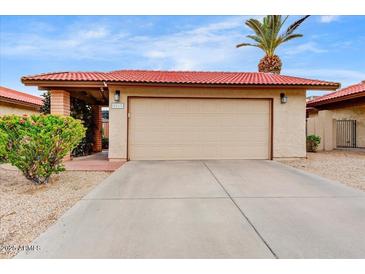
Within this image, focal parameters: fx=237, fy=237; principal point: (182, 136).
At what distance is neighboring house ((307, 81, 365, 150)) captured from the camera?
43.4 ft

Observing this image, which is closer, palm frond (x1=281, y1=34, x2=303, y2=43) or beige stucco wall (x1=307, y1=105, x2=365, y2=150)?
beige stucco wall (x1=307, y1=105, x2=365, y2=150)

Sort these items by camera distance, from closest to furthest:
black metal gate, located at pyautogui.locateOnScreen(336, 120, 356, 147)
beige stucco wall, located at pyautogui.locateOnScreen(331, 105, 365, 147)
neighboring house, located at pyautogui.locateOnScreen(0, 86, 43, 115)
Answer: neighboring house, located at pyautogui.locateOnScreen(0, 86, 43, 115) < beige stucco wall, located at pyautogui.locateOnScreen(331, 105, 365, 147) < black metal gate, located at pyautogui.locateOnScreen(336, 120, 356, 147)

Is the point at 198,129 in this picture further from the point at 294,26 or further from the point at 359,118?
the point at 359,118

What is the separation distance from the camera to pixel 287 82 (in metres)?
9.00

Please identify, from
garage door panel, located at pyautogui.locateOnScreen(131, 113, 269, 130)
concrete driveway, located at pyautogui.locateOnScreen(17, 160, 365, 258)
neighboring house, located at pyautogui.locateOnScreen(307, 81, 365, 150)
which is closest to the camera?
concrete driveway, located at pyautogui.locateOnScreen(17, 160, 365, 258)

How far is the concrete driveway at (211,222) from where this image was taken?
245cm

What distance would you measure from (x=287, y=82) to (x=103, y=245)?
869cm

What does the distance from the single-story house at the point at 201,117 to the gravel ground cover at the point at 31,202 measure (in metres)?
2.50

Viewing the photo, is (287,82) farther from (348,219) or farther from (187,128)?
(348,219)

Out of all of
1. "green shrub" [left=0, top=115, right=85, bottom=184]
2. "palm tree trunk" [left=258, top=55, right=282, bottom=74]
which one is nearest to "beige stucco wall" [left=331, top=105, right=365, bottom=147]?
"palm tree trunk" [left=258, top=55, right=282, bottom=74]

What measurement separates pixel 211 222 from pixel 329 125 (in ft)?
45.4

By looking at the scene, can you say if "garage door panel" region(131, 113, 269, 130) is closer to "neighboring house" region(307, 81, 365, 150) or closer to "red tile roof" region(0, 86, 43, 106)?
"neighboring house" region(307, 81, 365, 150)
